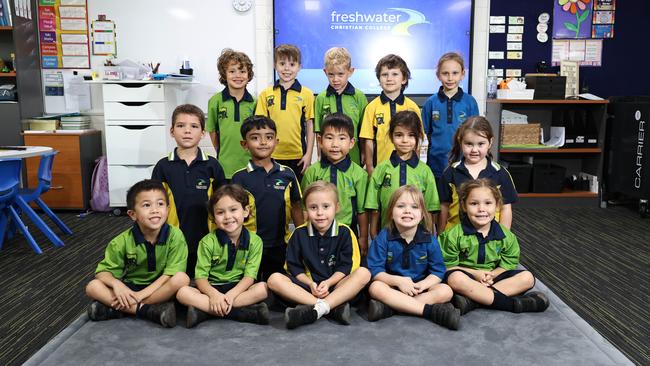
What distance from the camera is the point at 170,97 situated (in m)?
4.29

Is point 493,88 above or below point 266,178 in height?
above

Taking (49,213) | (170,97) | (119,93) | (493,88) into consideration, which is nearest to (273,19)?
(170,97)

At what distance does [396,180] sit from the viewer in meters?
2.55

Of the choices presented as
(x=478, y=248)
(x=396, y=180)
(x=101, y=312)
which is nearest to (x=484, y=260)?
(x=478, y=248)

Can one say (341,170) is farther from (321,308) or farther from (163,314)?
(163,314)

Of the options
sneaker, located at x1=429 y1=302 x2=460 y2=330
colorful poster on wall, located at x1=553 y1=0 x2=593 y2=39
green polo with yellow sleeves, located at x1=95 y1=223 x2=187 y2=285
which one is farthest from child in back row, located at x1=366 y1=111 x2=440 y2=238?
colorful poster on wall, located at x1=553 y1=0 x2=593 y2=39

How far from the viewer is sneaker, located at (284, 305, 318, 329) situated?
2.06m

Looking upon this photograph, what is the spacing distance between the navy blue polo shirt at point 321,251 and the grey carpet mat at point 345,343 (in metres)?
0.21

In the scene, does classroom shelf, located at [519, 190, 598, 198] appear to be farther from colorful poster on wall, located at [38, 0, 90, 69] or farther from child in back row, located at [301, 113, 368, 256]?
colorful poster on wall, located at [38, 0, 90, 69]

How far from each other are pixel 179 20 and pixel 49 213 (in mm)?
1887

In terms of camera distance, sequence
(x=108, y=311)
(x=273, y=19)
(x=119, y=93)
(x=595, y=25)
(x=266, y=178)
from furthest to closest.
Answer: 1. (x=595, y=25)
2. (x=273, y=19)
3. (x=119, y=93)
4. (x=266, y=178)
5. (x=108, y=311)

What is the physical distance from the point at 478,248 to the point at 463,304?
27cm

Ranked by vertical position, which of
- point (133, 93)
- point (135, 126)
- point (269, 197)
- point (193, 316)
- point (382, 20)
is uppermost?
point (382, 20)

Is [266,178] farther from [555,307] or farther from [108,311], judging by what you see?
[555,307]
